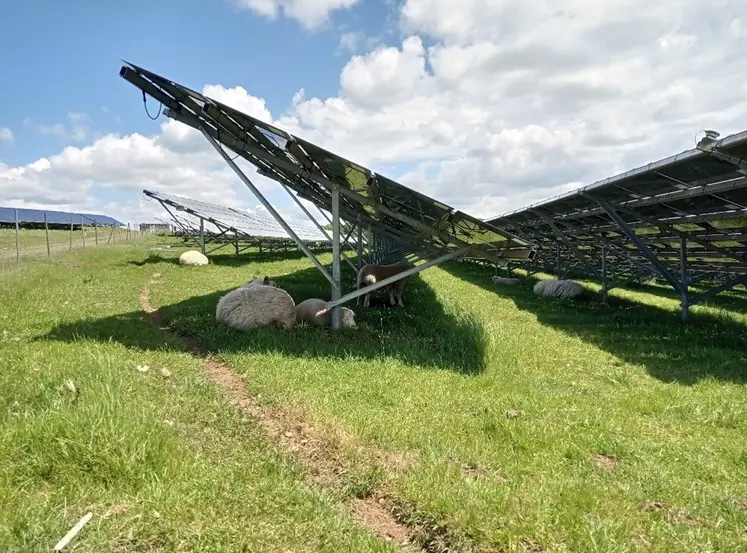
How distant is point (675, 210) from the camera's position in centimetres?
1078

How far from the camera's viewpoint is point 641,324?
11797 millimetres

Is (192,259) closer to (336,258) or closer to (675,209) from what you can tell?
(336,258)

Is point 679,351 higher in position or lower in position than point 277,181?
lower

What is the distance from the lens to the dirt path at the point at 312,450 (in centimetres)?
347

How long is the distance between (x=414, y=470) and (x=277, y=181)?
9.28 meters

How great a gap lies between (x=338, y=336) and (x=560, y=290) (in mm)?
10963

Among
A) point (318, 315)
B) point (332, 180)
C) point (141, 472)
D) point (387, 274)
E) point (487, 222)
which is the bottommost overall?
point (141, 472)

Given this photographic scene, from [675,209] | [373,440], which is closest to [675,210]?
[675,209]

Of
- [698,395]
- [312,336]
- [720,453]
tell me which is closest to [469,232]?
[312,336]

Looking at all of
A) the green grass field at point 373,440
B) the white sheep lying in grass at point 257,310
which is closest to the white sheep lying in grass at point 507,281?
the green grass field at point 373,440

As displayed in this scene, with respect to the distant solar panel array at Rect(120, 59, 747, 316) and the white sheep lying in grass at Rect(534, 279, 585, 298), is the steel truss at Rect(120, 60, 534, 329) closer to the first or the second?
Result: the distant solar panel array at Rect(120, 59, 747, 316)

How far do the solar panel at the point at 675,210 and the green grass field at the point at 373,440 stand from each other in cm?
256

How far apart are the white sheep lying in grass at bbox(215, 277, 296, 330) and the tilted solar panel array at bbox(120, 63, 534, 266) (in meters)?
2.28

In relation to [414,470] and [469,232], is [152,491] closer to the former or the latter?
[414,470]
